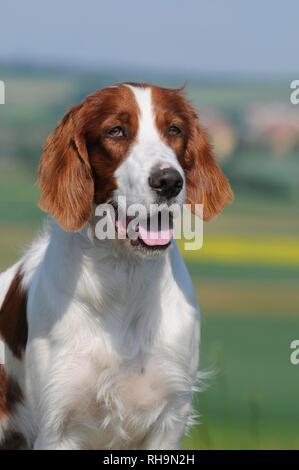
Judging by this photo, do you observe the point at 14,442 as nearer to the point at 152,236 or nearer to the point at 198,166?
the point at 152,236

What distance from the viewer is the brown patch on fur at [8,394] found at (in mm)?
7168

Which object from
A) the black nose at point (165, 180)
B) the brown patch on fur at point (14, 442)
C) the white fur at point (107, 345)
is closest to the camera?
the black nose at point (165, 180)

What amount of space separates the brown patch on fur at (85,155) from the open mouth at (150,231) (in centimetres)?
18

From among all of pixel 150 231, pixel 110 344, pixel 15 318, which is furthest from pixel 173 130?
pixel 15 318

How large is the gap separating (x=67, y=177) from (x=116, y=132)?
13.3 inches

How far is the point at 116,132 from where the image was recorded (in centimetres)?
659

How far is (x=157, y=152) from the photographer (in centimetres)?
Answer: 639

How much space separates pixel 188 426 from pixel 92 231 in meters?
1.22

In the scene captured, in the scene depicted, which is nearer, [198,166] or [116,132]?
[116,132]

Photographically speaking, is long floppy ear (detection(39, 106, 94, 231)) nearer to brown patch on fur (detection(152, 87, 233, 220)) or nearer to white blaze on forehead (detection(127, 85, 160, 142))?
white blaze on forehead (detection(127, 85, 160, 142))

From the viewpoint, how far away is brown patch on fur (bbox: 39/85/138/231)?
657 cm

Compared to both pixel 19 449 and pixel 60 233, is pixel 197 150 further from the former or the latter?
pixel 19 449

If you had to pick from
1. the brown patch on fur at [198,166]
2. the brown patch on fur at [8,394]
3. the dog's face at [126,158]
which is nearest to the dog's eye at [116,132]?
the dog's face at [126,158]

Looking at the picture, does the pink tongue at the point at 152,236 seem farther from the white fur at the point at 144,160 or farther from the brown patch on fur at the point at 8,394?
the brown patch on fur at the point at 8,394
